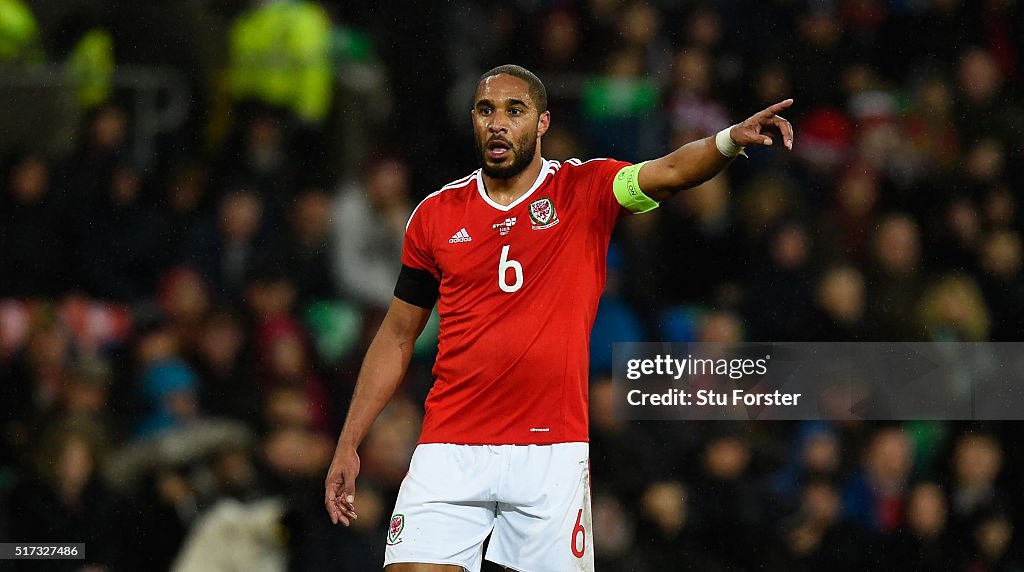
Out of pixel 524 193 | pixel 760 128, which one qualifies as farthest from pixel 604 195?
pixel 760 128

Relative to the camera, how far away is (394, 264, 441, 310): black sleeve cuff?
12.9 ft

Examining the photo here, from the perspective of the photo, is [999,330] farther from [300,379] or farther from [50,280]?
[50,280]

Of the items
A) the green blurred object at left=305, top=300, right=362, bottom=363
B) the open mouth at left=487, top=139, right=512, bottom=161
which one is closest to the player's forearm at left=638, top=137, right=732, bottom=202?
the open mouth at left=487, top=139, right=512, bottom=161

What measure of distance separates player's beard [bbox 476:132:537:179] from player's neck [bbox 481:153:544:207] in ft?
0.07

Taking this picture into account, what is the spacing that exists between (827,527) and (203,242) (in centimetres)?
323

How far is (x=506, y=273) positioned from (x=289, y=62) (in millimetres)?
2980

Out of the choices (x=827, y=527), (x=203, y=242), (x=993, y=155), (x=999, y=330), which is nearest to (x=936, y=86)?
(x=993, y=155)

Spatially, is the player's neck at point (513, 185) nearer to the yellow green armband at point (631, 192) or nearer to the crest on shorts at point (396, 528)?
the yellow green armband at point (631, 192)

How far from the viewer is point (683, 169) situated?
3.48 m

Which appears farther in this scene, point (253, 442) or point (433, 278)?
point (253, 442)

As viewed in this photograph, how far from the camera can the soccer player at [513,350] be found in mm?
3557

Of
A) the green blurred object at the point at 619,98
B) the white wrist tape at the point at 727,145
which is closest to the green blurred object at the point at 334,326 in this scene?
the green blurred object at the point at 619,98

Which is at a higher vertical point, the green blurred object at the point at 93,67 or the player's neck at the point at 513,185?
the green blurred object at the point at 93,67

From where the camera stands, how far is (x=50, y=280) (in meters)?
6.08
